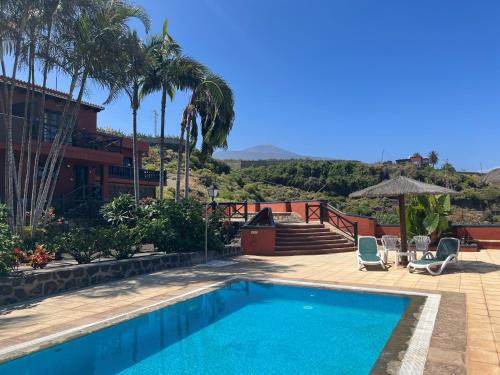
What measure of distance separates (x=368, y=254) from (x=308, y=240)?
4.81 m

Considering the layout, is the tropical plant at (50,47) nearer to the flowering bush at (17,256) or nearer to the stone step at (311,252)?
the flowering bush at (17,256)

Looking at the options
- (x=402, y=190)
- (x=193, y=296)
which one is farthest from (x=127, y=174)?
(x=402, y=190)

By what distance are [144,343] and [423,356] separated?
4.07 meters

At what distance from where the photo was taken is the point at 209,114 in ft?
57.0

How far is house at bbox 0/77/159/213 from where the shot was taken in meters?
19.2

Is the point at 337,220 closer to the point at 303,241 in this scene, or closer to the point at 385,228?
the point at 385,228

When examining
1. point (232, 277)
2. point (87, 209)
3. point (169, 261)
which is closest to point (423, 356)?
point (232, 277)

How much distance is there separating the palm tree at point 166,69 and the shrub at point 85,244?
5416 millimetres

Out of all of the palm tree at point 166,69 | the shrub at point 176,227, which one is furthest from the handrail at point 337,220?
the palm tree at point 166,69

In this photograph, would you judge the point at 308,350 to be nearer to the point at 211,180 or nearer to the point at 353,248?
the point at 353,248

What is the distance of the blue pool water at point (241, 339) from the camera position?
503 centimetres

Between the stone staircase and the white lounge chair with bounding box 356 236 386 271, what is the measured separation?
3.74 m

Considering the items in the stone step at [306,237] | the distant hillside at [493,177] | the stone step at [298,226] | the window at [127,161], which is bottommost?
the stone step at [306,237]

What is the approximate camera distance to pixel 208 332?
6.57 metres
